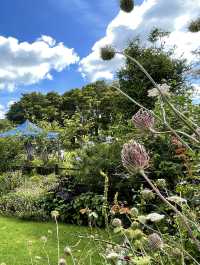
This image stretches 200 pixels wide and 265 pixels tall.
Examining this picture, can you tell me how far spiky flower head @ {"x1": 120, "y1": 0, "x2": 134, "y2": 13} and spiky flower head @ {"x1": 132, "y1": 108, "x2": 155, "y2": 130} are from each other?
0.59m

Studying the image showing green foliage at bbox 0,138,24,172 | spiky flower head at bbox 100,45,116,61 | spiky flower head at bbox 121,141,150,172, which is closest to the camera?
spiky flower head at bbox 121,141,150,172

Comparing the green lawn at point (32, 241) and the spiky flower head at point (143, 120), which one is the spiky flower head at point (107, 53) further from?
the green lawn at point (32, 241)

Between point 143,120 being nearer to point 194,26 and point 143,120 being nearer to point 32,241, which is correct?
point 194,26

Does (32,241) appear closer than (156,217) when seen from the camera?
No

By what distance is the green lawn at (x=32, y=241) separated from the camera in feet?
20.9

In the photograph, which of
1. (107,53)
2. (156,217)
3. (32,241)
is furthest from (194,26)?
(32,241)

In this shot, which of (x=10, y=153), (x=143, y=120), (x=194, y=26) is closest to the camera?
(x=143, y=120)

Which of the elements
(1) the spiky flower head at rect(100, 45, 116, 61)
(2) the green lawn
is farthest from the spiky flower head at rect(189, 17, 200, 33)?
(2) the green lawn

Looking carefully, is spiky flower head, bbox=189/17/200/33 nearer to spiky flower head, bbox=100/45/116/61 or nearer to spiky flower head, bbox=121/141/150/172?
spiky flower head, bbox=100/45/116/61

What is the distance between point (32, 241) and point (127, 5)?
17.6 ft

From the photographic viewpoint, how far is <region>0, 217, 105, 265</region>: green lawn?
6359 mm

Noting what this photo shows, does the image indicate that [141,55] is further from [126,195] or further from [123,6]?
[123,6]

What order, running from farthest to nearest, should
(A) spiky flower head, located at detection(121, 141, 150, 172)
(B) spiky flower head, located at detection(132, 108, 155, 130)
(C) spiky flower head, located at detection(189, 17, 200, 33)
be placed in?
(C) spiky flower head, located at detection(189, 17, 200, 33) < (B) spiky flower head, located at detection(132, 108, 155, 130) < (A) spiky flower head, located at detection(121, 141, 150, 172)

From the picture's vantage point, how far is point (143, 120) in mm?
1315
